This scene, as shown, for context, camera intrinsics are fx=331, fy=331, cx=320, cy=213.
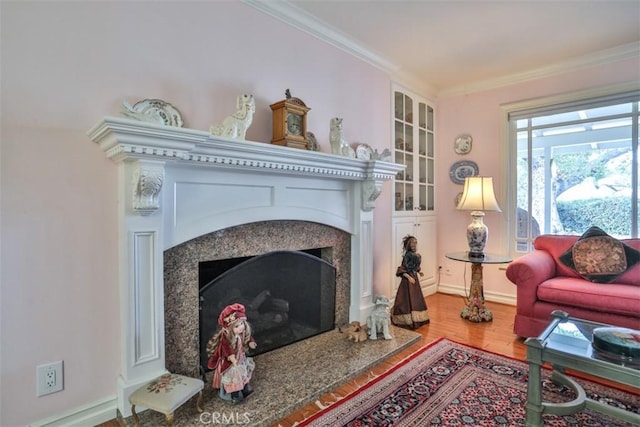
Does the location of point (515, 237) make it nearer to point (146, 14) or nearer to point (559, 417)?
point (559, 417)

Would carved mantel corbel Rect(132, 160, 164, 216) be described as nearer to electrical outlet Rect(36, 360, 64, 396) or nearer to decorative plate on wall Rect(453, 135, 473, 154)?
electrical outlet Rect(36, 360, 64, 396)

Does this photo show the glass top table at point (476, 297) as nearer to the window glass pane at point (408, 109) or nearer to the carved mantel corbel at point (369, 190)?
the carved mantel corbel at point (369, 190)

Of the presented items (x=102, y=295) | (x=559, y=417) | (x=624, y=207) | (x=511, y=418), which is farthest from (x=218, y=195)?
(x=624, y=207)

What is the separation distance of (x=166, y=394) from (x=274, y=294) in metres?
0.92

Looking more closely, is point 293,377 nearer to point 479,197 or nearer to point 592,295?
point 592,295

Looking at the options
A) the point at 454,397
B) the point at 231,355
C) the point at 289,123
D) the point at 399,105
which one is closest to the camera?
the point at 231,355

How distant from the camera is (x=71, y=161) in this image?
1.53 metres

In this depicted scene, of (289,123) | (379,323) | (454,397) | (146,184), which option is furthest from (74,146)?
(454,397)

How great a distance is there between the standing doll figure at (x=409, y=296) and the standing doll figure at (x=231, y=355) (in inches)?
62.0

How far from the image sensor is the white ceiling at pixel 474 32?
233 cm

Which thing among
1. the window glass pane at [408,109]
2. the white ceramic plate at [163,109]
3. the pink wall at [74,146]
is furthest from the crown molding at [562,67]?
the white ceramic plate at [163,109]

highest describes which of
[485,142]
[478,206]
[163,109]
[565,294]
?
[485,142]

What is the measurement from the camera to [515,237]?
3.68 metres

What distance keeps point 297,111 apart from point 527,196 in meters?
2.86
